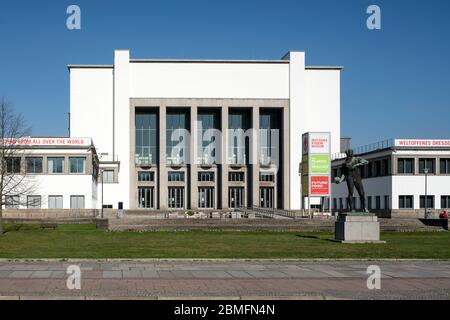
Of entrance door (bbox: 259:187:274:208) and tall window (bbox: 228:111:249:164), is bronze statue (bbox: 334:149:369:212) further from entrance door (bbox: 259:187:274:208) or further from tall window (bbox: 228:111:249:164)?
tall window (bbox: 228:111:249:164)

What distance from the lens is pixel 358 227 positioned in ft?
124

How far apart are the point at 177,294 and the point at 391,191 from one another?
242 feet

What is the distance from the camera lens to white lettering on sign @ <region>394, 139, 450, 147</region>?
8662cm

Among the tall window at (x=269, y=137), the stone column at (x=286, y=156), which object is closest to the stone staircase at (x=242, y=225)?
the stone column at (x=286, y=156)

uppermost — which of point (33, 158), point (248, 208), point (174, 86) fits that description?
point (174, 86)

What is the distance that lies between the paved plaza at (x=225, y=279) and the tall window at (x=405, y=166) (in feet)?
203

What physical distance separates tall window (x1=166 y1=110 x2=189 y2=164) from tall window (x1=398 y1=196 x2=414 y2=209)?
115ft

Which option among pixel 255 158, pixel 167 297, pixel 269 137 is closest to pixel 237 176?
pixel 255 158

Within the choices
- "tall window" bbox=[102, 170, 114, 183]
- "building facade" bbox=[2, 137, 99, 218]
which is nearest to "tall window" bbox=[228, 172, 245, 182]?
"tall window" bbox=[102, 170, 114, 183]

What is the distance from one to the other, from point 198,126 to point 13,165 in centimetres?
3425

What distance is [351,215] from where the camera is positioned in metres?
37.8

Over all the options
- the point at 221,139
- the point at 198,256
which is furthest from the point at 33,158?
the point at 198,256

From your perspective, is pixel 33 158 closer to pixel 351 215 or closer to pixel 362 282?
pixel 351 215

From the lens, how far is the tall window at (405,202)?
286 ft
